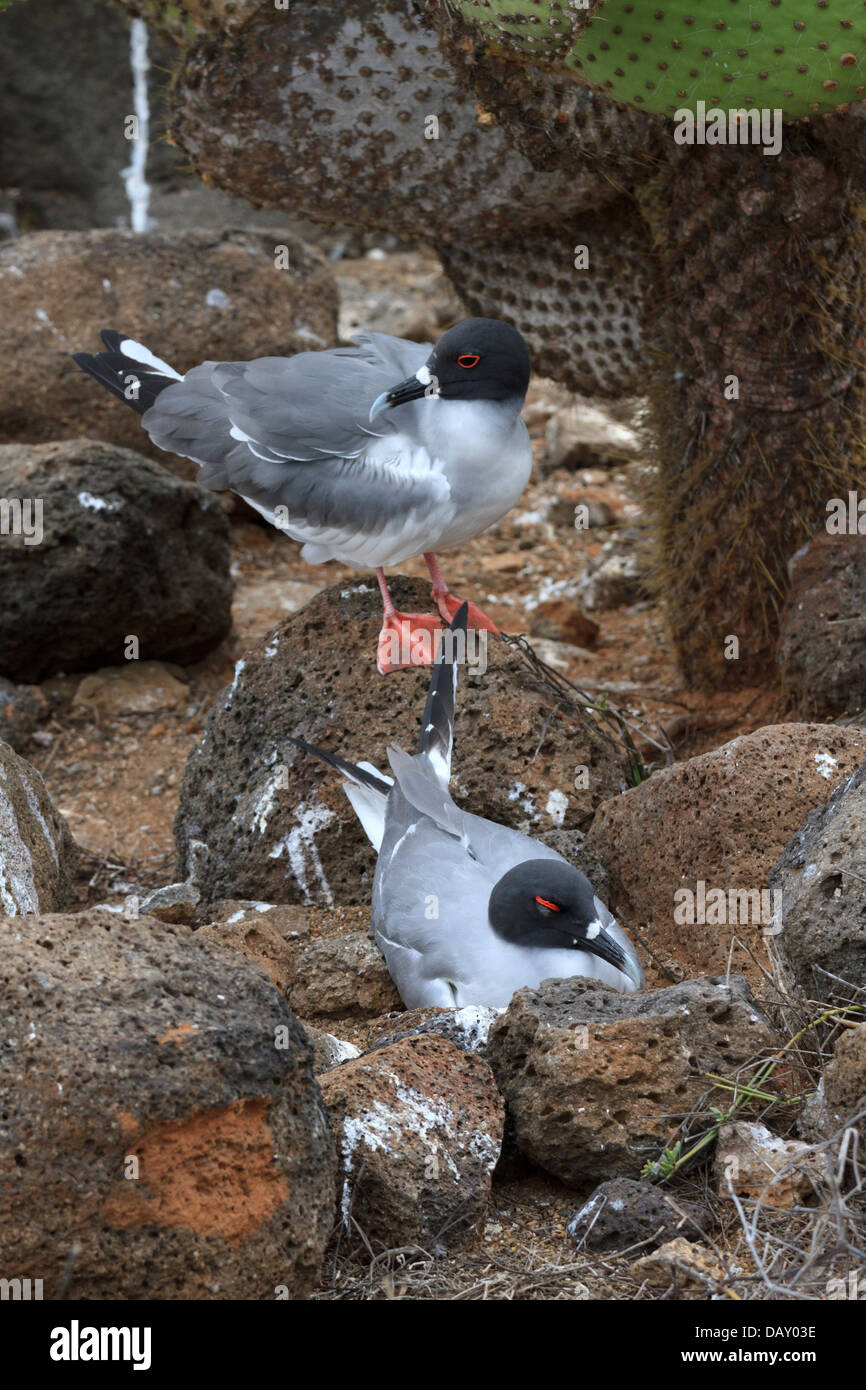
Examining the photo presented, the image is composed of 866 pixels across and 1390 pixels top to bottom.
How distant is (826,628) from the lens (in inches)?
192

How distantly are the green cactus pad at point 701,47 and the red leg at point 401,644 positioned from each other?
5.00 ft

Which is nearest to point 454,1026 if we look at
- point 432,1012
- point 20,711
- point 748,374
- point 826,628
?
point 432,1012

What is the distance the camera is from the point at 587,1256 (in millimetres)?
2795

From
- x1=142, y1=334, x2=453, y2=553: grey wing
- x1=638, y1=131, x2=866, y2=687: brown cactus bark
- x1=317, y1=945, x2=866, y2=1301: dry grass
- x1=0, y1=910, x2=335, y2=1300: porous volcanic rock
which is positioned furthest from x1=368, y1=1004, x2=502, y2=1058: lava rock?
x1=638, y1=131, x2=866, y2=687: brown cactus bark

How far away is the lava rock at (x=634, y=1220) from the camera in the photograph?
9.17 feet

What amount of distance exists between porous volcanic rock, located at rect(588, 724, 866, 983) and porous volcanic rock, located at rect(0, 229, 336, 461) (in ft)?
13.0

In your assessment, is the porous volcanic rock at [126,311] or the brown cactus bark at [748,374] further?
the porous volcanic rock at [126,311]

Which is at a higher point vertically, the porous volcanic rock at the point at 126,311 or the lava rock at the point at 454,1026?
the porous volcanic rock at the point at 126,311

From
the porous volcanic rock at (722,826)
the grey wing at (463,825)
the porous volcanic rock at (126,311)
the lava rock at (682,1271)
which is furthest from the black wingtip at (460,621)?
the porous volcanic rock at (126,311)

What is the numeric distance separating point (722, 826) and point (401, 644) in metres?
1.05

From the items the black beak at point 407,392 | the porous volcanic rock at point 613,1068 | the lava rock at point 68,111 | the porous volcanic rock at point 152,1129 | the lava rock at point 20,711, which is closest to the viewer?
the porous volcanic rock at point 152,1129

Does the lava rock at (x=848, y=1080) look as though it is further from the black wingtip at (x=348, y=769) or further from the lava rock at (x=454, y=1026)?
the black wingtip at (x=348, y=769)

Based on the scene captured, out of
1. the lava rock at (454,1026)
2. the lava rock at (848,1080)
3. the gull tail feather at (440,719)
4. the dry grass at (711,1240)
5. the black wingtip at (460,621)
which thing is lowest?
the dry grass at (711,1240)

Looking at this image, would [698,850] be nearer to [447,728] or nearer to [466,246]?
[447,728]
